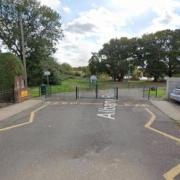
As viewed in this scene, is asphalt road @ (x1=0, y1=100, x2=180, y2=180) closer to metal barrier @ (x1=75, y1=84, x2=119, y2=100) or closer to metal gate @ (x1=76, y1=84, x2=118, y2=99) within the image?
metal barrier @ (x1=75, y1=84, x2=119, y2=100)

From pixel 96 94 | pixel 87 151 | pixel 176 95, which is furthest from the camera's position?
pixel 96 94

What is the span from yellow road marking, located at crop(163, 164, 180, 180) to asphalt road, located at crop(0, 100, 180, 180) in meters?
0.09

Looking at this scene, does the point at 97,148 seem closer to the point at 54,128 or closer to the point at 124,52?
the point at 54,128

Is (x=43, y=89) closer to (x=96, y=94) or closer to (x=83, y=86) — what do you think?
(x=96, y=94)

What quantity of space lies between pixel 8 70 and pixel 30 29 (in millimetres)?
22996

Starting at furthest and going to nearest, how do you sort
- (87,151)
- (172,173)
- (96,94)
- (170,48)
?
(170,48)
(96,94)
(87,151)
(172,173)

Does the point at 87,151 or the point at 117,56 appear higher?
the point at 117,56

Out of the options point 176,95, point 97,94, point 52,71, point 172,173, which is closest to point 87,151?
point 172,173

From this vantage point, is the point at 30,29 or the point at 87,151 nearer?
the point at 87,151

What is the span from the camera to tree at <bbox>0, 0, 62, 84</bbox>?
4106cm

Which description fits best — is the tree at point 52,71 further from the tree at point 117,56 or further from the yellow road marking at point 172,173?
the yellow road marking at point 172,173

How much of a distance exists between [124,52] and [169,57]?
9585 mm

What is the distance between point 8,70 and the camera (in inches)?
818

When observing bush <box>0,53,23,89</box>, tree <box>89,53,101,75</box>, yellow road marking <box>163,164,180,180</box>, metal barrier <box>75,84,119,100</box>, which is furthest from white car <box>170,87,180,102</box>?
tree <box>89,53,101,75</box>
